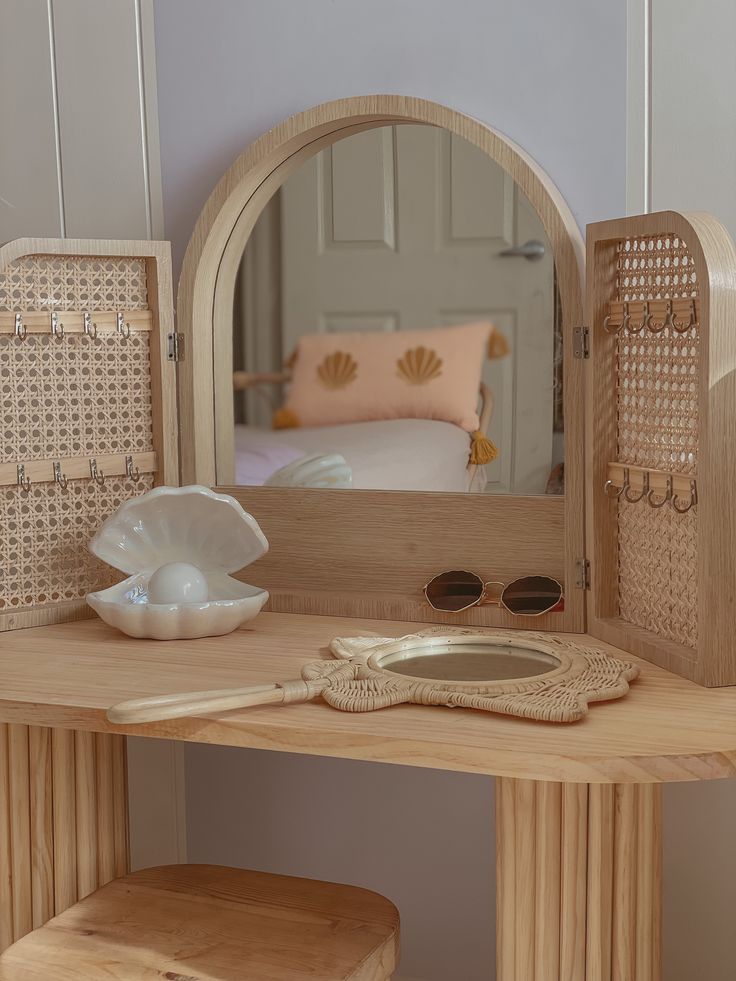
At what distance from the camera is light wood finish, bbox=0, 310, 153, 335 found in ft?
5.40

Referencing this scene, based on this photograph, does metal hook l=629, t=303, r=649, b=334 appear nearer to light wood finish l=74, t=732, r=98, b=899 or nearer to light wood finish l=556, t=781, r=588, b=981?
light wood finish l=556, t=781, r=588, b=981

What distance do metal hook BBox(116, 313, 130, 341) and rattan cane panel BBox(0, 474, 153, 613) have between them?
0.22 m

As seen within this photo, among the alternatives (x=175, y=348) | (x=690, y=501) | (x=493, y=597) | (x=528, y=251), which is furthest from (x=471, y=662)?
(x=175, y=348)

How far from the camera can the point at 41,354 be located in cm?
168

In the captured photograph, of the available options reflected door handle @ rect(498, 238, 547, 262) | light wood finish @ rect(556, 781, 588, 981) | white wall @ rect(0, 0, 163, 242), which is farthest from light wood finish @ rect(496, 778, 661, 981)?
white wall @ rect(0, 0, 163, 242)

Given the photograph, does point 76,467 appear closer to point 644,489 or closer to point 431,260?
point 431,260

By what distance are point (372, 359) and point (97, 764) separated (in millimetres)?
690

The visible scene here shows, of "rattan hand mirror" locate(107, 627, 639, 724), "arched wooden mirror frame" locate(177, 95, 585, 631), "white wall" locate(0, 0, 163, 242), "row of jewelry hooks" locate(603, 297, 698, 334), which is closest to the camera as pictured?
"rattan hand mirror" locate(107, 627, 639, 724)

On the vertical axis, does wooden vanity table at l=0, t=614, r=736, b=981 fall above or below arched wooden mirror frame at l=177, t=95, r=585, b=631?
below

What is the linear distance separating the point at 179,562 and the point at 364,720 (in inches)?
20.7

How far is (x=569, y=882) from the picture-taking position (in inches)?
50.0

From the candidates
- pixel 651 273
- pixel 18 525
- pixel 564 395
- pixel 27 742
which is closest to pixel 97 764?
pixel 27 742

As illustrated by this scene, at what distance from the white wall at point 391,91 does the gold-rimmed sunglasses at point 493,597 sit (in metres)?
0.39

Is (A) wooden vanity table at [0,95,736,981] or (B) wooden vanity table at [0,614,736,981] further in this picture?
(A) wooden vanity table at [0,95,736,981]
